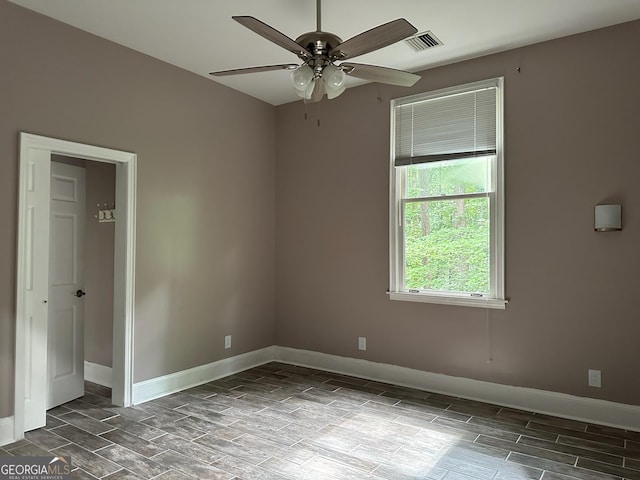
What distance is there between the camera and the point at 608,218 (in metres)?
3.45

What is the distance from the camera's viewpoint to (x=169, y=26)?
357 cm

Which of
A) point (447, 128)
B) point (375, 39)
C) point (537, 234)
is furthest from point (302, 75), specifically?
point (537, 234)

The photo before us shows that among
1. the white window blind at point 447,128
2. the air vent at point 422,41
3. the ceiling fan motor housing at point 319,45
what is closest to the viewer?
the ceiling fan motor housing at point 319,45

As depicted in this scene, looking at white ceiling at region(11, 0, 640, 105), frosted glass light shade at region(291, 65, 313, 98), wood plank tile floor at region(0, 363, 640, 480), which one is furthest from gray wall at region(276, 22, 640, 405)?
frosted glass light shade at region(291, 65, 313, 98)

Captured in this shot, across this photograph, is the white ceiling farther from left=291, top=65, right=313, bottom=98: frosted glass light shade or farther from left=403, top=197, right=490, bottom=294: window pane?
left=403, top=197, right=490, bottom=294: window pane

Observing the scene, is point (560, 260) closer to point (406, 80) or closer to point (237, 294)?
point (406, 80)

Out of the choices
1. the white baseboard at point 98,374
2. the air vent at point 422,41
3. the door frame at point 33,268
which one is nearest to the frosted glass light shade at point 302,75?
the air vent at point 422,41

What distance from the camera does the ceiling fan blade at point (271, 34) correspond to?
7.35ft

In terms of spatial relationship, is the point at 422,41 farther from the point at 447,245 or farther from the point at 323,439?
the point at 323,439

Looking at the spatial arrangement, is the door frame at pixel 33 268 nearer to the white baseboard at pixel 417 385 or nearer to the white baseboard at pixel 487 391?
the white baseboard at pixel 417 385

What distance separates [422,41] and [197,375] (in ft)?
12.4

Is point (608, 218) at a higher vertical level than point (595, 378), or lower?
higher

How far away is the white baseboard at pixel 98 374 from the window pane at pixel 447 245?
313cm

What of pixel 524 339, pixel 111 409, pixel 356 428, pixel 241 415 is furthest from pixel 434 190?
pixel 111 409
